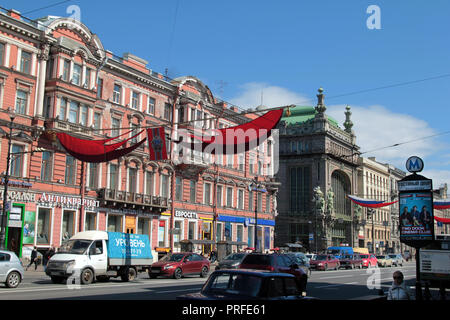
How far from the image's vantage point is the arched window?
91.2 m

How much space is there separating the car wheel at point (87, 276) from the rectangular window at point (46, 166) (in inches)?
598

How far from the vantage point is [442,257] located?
70.5ft

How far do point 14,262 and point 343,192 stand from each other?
82760 mm

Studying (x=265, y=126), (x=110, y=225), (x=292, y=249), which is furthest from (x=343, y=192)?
(x=265, y=126)

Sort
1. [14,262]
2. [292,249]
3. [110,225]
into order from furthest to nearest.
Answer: [292,249] → [110,225] → [14,262]

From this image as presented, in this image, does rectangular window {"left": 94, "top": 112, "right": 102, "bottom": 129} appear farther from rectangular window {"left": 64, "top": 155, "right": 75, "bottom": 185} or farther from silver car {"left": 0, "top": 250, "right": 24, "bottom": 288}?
silver car {"left": 0, "top": 250, "right": 24, "bottom": 288}

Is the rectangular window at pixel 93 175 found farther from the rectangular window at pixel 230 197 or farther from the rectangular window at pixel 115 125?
the rectangular window at pixel 230 197

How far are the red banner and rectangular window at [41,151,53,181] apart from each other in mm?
11849

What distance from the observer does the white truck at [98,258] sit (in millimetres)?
21766

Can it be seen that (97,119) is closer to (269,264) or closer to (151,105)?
(151,105)

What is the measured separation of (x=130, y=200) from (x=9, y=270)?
73.8ft

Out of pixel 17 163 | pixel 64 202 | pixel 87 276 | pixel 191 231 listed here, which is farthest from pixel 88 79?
pixel 87 276

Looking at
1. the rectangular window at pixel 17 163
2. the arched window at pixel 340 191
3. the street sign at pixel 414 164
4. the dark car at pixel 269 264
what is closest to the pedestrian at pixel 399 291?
the street sign at pixel 414 164
